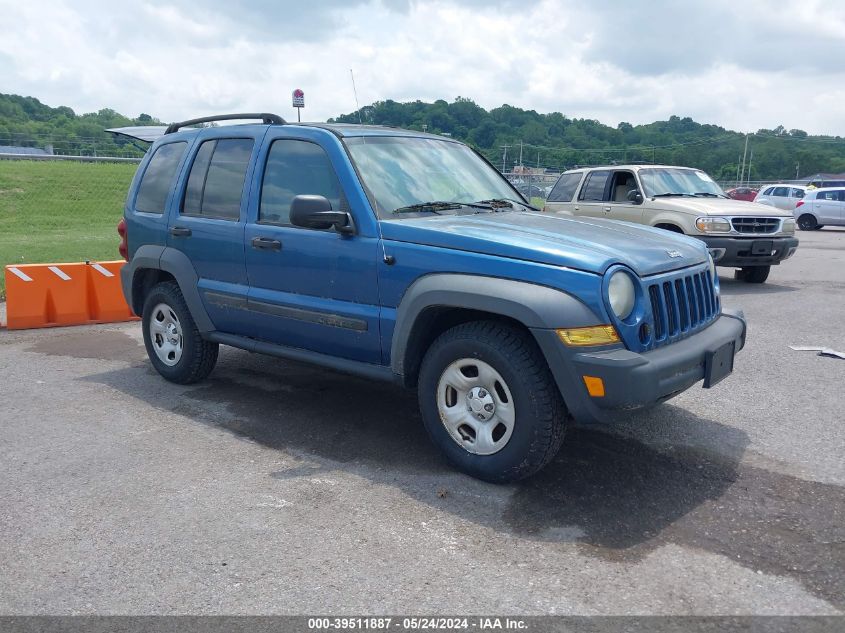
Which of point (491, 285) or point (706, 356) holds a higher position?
point (491, 285)

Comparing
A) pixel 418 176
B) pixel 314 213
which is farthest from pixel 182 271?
pixel 418 176

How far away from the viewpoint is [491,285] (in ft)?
12.8

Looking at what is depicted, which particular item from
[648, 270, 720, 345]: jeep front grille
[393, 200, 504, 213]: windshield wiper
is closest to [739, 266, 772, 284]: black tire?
[648, 270, 720, 345]: jeep front grille

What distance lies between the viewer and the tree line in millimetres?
15305

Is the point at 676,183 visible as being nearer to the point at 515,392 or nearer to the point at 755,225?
the point at 755,225

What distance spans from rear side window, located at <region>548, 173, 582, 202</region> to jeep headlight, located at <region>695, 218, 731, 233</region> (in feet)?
7.28

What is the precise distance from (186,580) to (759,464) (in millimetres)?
3146

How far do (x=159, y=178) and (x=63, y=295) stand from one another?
3039 mm

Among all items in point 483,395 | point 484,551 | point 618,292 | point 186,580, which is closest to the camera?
point 186,580

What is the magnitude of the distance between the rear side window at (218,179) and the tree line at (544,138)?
0.92 metres

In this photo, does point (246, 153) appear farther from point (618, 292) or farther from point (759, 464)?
point (759, 464)

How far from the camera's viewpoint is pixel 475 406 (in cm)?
406

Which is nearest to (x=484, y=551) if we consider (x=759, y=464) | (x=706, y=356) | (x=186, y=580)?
(x=186, y=580)

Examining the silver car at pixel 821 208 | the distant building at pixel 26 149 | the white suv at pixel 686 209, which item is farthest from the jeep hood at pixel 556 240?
the silver car at pixel 821 208
